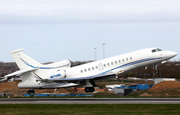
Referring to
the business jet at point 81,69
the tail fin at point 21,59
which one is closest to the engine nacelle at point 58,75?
the business jet at point 81,69

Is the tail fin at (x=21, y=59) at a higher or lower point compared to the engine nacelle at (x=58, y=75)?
higher

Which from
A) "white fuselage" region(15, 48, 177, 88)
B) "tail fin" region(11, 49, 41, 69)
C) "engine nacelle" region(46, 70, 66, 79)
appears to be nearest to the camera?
"white fuselage" region(15, 48, 177, 88)

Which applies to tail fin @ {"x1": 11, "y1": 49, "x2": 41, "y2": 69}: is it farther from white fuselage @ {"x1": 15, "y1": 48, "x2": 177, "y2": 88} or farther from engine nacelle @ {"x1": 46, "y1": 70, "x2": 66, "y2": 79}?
engine nacelle @ {"x1": 46, "y1": 70, "x2": 66, "y2": 79}

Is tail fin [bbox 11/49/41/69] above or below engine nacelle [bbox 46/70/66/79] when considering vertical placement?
above

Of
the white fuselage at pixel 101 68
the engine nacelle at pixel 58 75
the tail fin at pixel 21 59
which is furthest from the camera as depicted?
the tail fin at pixel 21 59

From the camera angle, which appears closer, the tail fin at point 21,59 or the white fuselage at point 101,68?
the white fuselage at point 101,68

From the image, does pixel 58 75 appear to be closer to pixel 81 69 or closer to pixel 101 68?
pixel 81 69

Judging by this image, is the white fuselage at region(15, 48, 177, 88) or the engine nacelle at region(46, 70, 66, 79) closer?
the white fuselage at region(15, 48, 177, 88)

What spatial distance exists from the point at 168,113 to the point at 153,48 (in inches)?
697

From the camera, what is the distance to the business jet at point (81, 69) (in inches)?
1453

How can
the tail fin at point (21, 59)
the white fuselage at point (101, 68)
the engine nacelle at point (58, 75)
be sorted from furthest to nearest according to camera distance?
the tail fin at point (21, 59), the engine nacelle at point (58, 75), the white fuselage at point (101, 68)

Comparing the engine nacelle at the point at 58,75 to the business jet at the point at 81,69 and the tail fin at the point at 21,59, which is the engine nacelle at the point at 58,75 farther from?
the tail fin at the point at 21,59

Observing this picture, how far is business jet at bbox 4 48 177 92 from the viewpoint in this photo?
121ft

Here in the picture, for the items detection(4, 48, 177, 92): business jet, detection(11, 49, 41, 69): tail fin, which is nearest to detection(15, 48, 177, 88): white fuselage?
detection(4, 48, 177, 92): business jet
